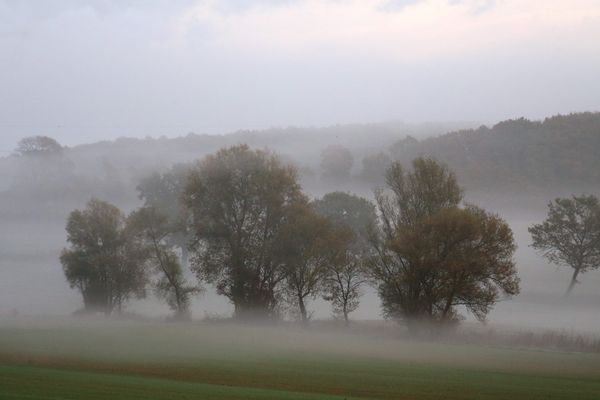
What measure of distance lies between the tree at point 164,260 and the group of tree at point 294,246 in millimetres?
113

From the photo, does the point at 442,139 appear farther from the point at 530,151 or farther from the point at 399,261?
the point at 399,261

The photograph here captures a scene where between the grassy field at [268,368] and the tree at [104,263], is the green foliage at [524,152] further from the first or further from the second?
the grassy field at [268,368]

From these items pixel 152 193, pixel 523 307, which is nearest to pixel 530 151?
pixel 523 307

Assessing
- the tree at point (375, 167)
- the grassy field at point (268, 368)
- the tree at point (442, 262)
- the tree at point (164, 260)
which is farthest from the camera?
the tree at point (375, 167)

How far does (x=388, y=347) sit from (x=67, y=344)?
18.2 metres

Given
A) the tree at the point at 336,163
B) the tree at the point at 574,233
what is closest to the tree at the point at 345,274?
the tree at the point at 574,233

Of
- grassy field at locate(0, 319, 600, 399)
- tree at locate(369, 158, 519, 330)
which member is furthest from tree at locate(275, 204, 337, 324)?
grassy field at locate(0, 319, 600, 399)

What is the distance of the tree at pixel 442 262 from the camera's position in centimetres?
4641

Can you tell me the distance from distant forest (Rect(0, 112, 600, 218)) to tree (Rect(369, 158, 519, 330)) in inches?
1192

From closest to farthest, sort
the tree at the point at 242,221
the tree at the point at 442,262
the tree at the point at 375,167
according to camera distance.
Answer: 1. the tree at the point at 442,262
2. the tree at the point at 242,221
3. the tree at the point at 375,167

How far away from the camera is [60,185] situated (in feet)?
418

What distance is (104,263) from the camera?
214 feet

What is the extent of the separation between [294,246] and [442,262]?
1389 cm

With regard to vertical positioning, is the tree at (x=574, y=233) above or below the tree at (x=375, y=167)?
below
